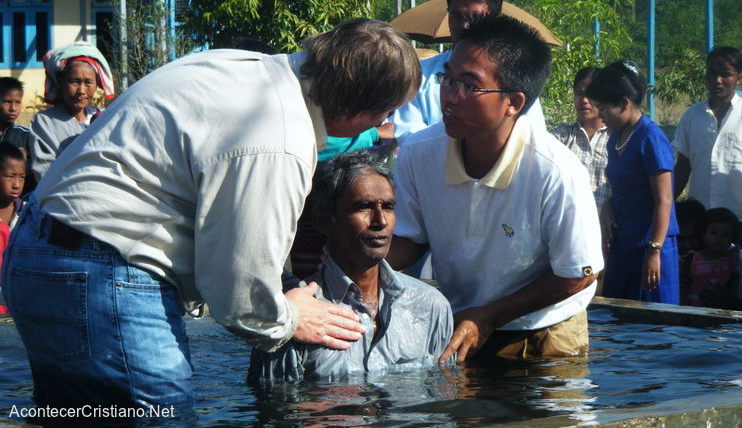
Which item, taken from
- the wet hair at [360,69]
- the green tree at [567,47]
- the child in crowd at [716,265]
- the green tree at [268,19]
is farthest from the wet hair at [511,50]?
the green tree at [567,47]

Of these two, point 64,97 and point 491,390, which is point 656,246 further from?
point 64,97

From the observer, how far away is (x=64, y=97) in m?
8.59

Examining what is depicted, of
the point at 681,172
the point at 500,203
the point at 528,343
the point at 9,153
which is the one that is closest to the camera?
the point at 500,203

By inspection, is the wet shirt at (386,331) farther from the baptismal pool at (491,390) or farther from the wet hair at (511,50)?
the wet hair at (511,50)

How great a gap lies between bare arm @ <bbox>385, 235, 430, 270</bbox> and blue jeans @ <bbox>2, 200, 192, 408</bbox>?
1896 mm

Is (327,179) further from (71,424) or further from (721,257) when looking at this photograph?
(721,257)

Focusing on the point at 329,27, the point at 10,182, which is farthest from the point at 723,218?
the point at 329,27

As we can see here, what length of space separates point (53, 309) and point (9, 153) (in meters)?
5.00

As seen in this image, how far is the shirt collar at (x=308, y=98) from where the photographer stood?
12.1 feet

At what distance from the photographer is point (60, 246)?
361 cm

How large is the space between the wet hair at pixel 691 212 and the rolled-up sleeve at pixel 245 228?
6.46 meters

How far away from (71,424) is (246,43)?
130 inches

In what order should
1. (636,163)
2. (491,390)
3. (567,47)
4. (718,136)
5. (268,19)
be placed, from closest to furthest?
(491,390)
(636,163)
(718,136)
(268,19)
(567,47)

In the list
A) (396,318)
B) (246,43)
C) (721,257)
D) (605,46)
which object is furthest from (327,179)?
(605,46)
